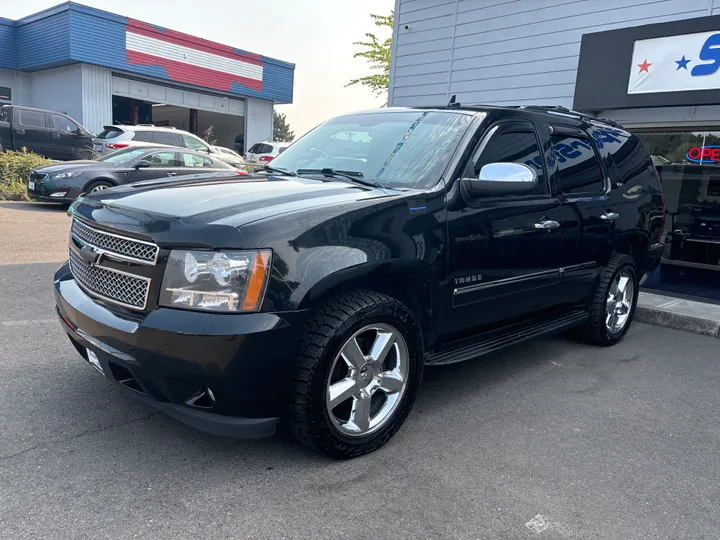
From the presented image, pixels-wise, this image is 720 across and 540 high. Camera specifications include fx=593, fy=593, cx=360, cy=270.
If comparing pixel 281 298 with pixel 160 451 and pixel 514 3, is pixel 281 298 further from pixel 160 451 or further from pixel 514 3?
pixel 514 3

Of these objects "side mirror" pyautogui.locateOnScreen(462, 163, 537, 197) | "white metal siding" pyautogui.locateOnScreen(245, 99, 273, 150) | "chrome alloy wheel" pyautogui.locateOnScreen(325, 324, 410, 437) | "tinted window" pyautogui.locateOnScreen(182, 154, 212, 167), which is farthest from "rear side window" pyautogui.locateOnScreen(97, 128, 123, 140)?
"chrome alloy wheel" pyautogui.locateOnScreen(325, 324, 410, 437)

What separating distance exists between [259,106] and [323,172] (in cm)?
2958

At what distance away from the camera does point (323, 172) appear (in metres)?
3.81

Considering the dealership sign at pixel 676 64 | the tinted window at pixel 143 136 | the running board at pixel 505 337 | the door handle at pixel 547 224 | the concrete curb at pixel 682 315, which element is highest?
the dealership sign at pixel 676 64

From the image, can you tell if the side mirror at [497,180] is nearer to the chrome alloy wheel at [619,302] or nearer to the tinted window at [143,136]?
the chrome alloy wheel at [619,302]

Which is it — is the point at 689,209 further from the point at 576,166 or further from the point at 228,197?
the point at 228,197

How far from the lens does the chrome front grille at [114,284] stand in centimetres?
266

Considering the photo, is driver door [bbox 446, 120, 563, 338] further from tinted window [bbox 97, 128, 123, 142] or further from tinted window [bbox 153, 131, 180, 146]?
tinted window [bbox 97, 128, 123, 142]

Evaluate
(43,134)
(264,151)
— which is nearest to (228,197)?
(43,134)

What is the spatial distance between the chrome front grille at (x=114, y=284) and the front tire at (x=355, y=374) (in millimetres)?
764

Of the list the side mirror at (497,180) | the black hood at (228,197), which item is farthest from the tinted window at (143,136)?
the side mirror at (497,180)

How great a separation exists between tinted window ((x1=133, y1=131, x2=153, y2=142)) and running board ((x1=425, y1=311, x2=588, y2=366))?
15.2m

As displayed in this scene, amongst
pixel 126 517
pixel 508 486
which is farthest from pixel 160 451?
pixel 508 486

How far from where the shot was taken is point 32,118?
16.2 m
